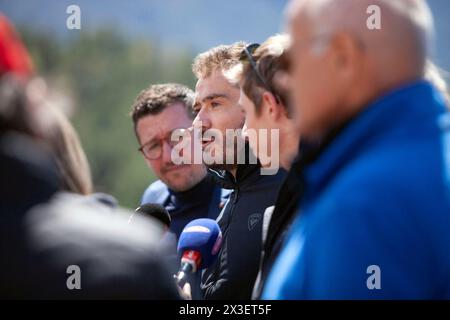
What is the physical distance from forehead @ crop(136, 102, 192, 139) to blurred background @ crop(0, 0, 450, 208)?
625 inches

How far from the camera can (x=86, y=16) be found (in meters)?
24.7

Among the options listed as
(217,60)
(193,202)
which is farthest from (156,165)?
(217,60)

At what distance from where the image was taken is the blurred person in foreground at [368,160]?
1681 millimetres

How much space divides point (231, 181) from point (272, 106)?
0.77 meters

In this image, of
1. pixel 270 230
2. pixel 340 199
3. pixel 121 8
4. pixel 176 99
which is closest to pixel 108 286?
pixel 340 199

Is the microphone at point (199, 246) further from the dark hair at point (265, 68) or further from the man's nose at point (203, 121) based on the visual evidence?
the man's nose at point (203, 121)

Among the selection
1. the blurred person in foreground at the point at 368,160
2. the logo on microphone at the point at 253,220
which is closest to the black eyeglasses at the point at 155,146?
the logo on microphone at the point at 253,220

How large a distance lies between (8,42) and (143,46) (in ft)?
69.4

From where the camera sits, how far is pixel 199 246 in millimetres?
2945

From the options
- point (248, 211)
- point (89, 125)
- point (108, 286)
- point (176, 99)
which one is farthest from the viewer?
point (89, 125)

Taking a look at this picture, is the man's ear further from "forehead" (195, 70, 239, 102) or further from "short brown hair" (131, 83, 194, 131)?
"short brown hair" (131, 83, 194, 131)

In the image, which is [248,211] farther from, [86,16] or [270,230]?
[86,16]

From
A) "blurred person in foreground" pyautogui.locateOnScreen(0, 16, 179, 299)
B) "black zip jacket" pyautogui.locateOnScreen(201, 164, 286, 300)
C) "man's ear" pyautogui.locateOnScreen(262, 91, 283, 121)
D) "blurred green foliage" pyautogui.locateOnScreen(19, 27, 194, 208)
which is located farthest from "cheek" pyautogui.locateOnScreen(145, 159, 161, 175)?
"blurred green foliage" pyautogui.locateOnScreen(19, 27, 194, 208)
